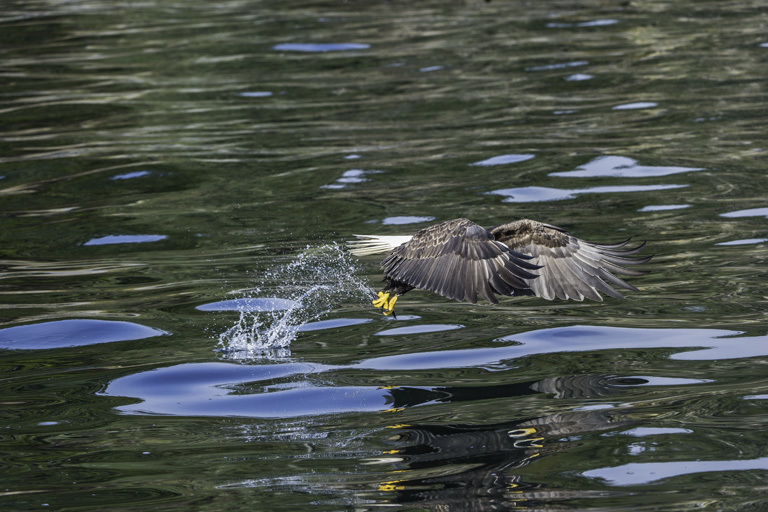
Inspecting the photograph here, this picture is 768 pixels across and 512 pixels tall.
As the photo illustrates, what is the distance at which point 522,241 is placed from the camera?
7957mm

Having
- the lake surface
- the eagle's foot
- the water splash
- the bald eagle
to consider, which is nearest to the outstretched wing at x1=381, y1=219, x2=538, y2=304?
the bald eagle

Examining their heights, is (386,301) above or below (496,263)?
below

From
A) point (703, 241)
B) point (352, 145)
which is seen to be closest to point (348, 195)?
point (352, 145)

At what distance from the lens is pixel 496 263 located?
22.6 feet

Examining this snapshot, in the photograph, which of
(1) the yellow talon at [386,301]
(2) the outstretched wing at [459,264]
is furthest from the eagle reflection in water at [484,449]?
(1) the yellow talon at [386,301]

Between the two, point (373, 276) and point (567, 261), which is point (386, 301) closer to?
point (567, 261)

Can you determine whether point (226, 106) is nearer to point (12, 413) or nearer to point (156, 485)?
point (12, 413)

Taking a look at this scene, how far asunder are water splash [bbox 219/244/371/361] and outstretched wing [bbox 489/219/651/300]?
148 cm

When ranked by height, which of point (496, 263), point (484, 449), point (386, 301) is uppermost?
point (496, 263)

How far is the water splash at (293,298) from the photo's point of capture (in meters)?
7.86

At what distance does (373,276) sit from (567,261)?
2.03 metres

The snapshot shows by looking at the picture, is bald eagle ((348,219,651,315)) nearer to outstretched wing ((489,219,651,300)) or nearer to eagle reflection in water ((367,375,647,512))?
outstretched wing ((489,219,651,300))

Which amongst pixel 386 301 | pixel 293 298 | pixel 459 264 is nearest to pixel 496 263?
pixel 459 264

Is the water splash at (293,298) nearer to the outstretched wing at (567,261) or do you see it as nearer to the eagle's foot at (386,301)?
the eagle's foot at (386,301)
